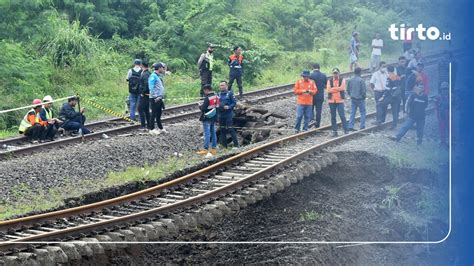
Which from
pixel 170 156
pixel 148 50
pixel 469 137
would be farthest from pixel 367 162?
pixel 170 156

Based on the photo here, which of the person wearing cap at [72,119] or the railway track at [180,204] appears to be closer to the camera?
the railway track at [180,204]

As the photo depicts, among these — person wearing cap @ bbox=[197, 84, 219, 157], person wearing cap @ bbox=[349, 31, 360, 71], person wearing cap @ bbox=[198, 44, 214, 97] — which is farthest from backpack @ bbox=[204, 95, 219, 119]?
person wearing cap @ bbox=[349, 31, 360, 71]

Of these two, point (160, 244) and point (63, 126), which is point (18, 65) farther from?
point (160, 244)

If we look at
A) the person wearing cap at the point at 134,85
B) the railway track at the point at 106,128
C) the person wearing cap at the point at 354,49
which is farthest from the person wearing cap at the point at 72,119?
the person wearing cap at the point at 354,49

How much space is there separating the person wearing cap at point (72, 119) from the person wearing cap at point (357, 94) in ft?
17.4

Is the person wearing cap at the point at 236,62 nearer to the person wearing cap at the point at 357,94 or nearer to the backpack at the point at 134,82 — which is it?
the backpack at the point at 134,82

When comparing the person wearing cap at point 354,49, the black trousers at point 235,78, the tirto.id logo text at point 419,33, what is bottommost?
the black trousers at point 235,78

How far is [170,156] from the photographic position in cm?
996

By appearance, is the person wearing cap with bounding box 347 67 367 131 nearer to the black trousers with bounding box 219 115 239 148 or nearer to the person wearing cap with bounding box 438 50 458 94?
the person wearing cap with bounding box 438 50 458 94

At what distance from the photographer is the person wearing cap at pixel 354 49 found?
5.48 meters

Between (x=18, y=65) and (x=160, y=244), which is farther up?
(x=18, y=65)

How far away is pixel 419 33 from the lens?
5.23 metres

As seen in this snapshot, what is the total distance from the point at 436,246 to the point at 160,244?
2301mm

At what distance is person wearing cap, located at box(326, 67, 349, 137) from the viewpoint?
6469 millimetres
